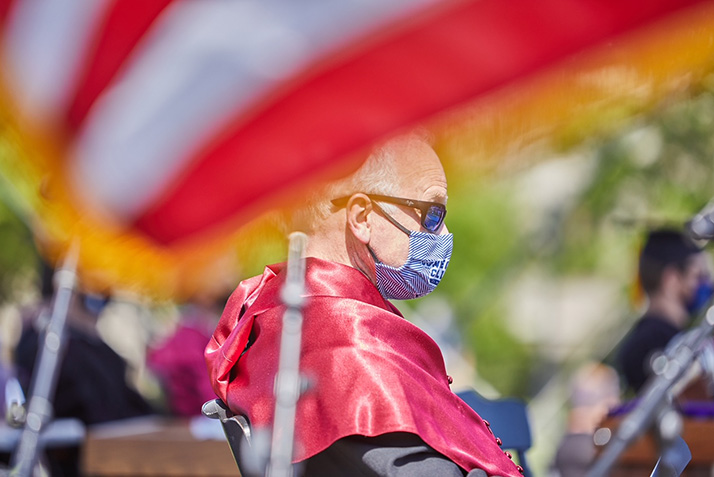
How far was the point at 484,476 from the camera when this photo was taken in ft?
6.82

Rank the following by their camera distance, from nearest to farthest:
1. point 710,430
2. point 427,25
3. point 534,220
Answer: point 427,25 → point 710,430 → point 534,220

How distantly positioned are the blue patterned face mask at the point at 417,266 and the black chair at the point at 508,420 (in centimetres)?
103

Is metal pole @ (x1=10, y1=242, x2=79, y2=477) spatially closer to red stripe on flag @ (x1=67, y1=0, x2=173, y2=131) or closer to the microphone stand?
red stripe on flag @ (x1=67, y1=0, x2=173, y2=131)

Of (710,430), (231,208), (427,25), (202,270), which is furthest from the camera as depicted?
(710,430)

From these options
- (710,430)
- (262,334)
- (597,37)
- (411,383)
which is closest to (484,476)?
(411,383)

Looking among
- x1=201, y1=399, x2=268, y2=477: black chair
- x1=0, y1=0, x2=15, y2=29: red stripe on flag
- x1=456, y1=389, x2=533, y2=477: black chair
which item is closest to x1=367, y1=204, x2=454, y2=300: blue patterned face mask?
x1=201, y1=399, x2=268, y2=477: black chair

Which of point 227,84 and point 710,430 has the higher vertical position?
point 227,84

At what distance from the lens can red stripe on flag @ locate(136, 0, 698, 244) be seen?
1.80 m

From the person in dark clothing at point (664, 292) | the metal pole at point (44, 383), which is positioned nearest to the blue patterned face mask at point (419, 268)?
the metal pole at point (44, 383)

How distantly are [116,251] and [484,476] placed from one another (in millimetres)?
931

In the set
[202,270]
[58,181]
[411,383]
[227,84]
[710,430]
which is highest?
[227,84]

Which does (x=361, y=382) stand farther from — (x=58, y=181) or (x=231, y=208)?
(x=58, y=181)

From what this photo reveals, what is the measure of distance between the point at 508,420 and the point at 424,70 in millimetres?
1890

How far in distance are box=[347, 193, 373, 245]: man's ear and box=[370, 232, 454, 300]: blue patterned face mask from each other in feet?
0.25
